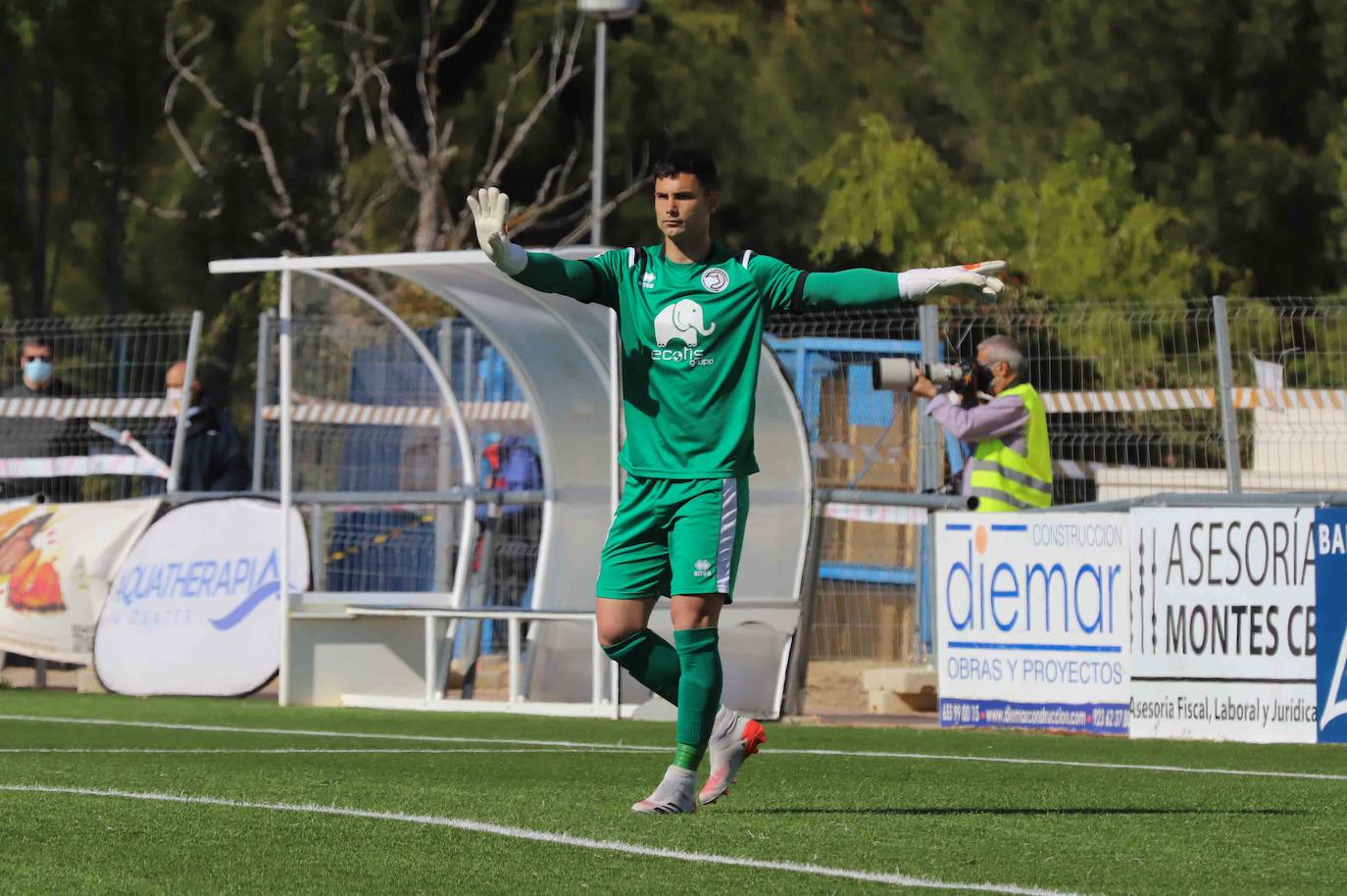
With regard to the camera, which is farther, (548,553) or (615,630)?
(548,553)

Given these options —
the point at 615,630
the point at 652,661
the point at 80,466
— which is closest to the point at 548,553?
the point at 80,466

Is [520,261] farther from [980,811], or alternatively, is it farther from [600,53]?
[600,53]

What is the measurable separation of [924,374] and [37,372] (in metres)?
8.26

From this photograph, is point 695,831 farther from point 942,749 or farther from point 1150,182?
point 1150,182

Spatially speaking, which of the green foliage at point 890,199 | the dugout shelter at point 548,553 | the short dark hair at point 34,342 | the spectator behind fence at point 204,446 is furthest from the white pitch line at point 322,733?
the green foliage at point 890,199

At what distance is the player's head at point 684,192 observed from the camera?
7.86m

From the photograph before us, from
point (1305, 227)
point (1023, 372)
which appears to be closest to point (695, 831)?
point (1023, 372)

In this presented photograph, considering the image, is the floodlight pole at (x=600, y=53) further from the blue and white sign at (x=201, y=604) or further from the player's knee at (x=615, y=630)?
the player's knee at (x=615, y=630)

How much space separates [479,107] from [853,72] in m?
5.91

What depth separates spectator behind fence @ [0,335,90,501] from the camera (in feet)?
61.6

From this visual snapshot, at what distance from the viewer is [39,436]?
740 inches

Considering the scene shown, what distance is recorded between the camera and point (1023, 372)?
14.2 m

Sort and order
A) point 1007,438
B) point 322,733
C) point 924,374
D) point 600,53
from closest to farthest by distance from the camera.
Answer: point 322,733 → point 924,374 → point 1007,438 → point 600,53

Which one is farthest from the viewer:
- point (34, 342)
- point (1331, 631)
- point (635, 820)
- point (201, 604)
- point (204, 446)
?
point (34, 342)
